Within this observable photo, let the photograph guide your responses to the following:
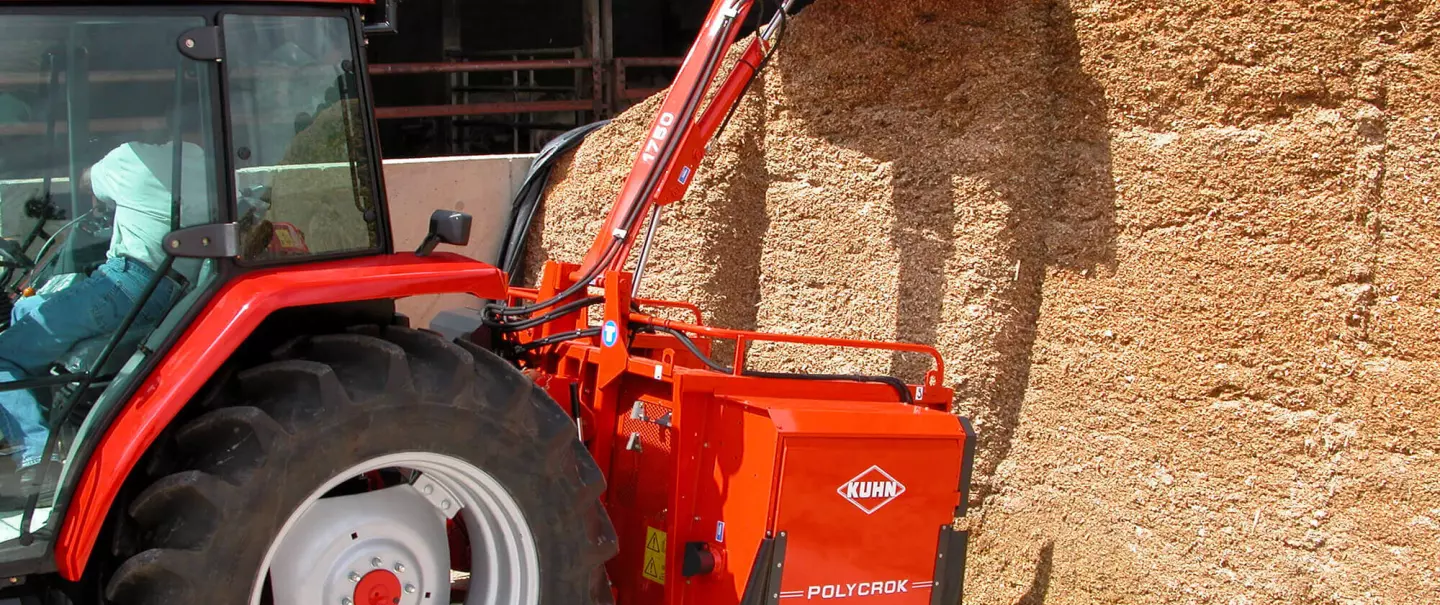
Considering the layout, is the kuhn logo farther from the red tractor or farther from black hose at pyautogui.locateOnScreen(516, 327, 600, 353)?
black hose at pyautogui.locateOnScreen(516, 327, 600, 353)

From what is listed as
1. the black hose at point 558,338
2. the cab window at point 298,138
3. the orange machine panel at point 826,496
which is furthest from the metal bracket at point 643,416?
the cab window at point 298,138

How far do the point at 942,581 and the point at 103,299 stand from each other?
97.9 inches

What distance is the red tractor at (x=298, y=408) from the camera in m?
2.82

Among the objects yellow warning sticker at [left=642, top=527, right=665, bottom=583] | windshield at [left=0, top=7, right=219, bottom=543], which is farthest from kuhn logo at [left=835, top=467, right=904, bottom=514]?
windshield at [left=0, top=7, right=219, bottom=543]

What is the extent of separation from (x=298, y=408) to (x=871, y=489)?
1648mm

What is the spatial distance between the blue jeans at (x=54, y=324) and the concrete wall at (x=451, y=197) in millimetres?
3637

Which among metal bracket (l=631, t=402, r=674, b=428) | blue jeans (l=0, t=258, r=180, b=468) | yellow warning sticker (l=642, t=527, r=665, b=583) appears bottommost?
yellow warning sticker (l=642, t=527, r=665, b=583)

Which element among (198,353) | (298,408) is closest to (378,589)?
(298,408)

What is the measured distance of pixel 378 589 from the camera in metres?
3.25

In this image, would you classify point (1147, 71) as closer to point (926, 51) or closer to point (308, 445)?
point (926, 51)

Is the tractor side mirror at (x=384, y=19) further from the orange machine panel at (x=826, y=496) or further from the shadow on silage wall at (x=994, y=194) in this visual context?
the shadow on silage wall at (x=994, y=194)

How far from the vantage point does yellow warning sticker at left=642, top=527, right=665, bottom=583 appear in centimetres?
375

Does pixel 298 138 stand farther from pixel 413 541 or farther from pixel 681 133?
pixel 681 133

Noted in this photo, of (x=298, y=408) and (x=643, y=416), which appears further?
(x=643, y=416)
